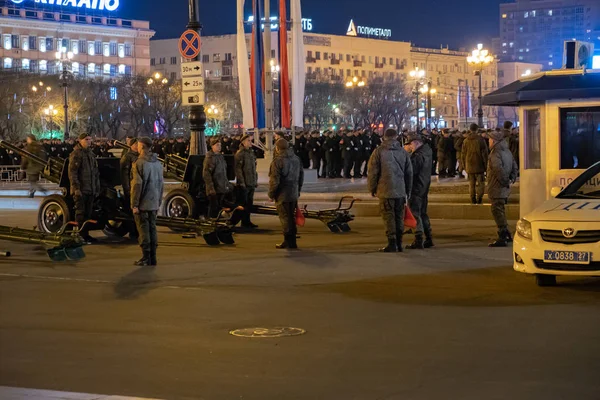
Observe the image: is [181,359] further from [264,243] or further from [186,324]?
[264,243]

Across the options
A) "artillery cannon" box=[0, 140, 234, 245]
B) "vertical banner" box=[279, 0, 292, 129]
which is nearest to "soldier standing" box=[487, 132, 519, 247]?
"artillery cannon" box=[0, 140, 234, 245]

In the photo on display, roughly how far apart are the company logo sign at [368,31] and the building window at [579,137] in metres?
150

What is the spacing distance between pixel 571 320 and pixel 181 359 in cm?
381

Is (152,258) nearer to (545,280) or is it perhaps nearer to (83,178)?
(83,178)

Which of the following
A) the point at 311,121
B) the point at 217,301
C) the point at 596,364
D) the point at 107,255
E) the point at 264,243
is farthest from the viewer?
the point at 311,121

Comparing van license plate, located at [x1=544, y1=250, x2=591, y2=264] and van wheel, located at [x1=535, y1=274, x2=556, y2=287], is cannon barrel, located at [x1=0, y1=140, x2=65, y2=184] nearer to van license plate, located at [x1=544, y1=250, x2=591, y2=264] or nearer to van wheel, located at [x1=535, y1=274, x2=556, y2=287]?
van wheel, located at [x1=535, y1=274, x2=556, y2=287]

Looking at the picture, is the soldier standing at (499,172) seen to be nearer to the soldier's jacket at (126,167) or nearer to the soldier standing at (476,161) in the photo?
the soldier's jacket at (126,167)

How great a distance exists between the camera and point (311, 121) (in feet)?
360

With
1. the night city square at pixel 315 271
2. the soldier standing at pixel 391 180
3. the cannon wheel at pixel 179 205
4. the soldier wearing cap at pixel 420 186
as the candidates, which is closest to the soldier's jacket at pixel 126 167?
the night city square at pixel 315 271

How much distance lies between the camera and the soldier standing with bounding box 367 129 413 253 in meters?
15.4

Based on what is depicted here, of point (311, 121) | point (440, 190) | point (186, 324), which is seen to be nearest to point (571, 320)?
point (186, 324)

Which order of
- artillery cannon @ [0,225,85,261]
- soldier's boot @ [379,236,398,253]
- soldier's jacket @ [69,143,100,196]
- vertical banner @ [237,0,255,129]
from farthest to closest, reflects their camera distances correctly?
vertical banner @ [237,0,255,129], soldier's jacket @ [69,143,100,196], soldier's boot @ [379,236,398,253], artillery cannon @ [0,225,85,261]

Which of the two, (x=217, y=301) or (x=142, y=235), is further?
(x=142, y=235)

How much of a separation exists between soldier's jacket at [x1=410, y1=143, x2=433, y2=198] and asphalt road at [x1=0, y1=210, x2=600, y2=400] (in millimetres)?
934
